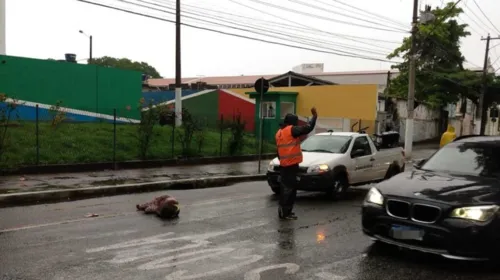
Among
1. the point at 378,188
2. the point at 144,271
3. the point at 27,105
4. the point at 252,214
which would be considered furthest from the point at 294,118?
the point at 27,105

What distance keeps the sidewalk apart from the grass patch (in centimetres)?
92

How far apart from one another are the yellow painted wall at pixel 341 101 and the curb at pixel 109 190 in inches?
553

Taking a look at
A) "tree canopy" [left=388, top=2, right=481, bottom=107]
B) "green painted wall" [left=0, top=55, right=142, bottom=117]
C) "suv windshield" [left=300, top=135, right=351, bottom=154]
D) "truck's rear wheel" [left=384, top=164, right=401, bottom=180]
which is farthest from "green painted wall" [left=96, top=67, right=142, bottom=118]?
"tree canopy" [left=388, top=2, right=481, bottom=107]

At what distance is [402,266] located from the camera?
555cm

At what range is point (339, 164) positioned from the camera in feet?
33.9

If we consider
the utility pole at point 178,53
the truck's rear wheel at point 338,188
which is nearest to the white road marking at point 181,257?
the truck's rear wheel at point 338,188

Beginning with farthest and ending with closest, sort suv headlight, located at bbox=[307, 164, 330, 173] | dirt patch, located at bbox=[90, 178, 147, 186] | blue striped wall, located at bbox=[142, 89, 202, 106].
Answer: blue striped wall, located at bbox=[142, 89, 202, 106] → dirt patch, located at bbox=[90, 178, 147, 186] → suv headlight, located at bbox=[307, 164, 330, 173]

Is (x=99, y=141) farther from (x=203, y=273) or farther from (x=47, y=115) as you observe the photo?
(x=203, y=273)

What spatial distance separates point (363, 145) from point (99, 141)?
29.9 feet

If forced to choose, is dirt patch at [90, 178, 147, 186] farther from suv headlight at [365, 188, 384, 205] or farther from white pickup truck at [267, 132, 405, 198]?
suv headlight at [365, 188, 384, 205]

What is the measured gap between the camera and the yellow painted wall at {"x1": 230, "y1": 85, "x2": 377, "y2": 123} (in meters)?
26.7

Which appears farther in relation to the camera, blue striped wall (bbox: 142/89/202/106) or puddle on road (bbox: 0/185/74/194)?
blue striped wall (bbox: 142/89/202/106)

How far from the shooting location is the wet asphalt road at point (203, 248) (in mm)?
5211

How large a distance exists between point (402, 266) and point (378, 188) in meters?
1.00
